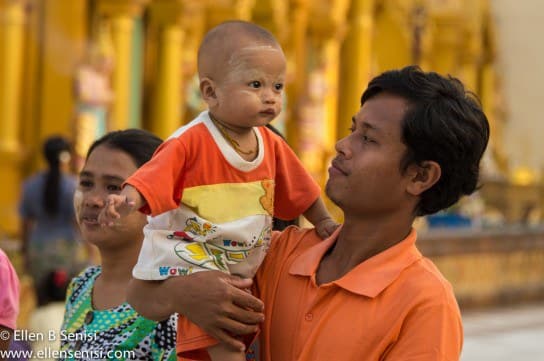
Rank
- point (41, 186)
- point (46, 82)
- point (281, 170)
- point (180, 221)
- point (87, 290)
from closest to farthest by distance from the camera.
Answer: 1. point (180, 221)
2. point (281, 170)
3. point (87, 290)
4. point (41, 186)
5. point (46, 82)

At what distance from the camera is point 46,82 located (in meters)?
10.4

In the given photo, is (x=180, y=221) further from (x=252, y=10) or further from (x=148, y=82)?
(x=252, y=10)

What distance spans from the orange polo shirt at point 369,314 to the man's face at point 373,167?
0.11 meters

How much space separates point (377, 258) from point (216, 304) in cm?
35

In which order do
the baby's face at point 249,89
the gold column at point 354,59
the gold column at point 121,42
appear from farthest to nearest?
the gold column at point 354,59, the gold column at point 121,42, the baby's face at point 249,89

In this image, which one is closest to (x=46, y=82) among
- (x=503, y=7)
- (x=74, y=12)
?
(x=74, y=12)

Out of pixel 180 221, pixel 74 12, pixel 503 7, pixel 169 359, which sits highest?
pixel 503 7

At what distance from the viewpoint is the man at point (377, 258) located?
229 cm

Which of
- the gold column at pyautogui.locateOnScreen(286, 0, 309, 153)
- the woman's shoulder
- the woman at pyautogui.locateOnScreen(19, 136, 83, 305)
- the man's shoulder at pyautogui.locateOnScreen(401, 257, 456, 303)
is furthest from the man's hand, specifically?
the gold column at pyautogui.locateOnScreen(286, 0, 309, 153)

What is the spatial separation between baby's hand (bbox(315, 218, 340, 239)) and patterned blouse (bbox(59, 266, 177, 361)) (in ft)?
1.50

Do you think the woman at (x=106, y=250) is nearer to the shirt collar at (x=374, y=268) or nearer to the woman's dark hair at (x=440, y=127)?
the shirt collar at (x=374, y=268)

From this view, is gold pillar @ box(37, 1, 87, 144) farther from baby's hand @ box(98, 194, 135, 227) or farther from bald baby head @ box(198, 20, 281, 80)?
baby's hand @ box(98, 194, 135, 227)

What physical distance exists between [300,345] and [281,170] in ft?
1.76

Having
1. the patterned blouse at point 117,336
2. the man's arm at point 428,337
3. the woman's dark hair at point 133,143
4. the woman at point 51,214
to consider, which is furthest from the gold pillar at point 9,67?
the man's arm at point 428,337
